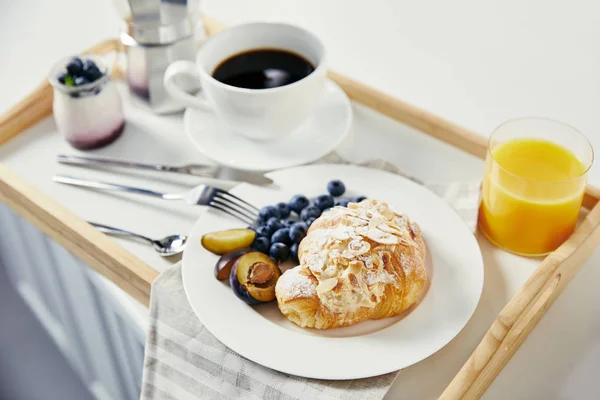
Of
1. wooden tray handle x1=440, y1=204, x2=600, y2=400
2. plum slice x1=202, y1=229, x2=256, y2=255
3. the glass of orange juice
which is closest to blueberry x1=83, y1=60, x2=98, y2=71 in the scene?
plum slice x1=202, y1=229, x2=256, y2=255

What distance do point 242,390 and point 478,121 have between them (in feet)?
2.82

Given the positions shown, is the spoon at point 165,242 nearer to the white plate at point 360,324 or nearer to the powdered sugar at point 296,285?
the white plate at point 360,324

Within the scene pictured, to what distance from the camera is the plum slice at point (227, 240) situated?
927mm

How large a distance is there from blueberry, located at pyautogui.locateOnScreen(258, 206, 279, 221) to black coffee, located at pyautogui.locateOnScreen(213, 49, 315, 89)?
0.24m

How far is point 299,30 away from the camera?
118 centimetres

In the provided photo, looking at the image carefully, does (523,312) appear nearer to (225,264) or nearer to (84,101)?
(225,264)

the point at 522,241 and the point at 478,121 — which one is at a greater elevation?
the point at 522,241

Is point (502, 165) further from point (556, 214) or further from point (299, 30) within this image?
point (299, 30)

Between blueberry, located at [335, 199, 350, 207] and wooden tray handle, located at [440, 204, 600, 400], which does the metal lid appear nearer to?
blueberry, located at [335, 199, 350, 207]

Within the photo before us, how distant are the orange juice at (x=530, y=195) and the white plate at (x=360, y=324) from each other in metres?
0.06

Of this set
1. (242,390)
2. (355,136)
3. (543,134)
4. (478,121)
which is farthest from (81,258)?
(478,121)

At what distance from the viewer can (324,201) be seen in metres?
1.00

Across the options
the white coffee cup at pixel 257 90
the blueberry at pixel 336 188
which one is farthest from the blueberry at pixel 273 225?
the white coffee cup at pixel 257 90

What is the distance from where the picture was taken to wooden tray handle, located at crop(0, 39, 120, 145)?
3.98 ft
